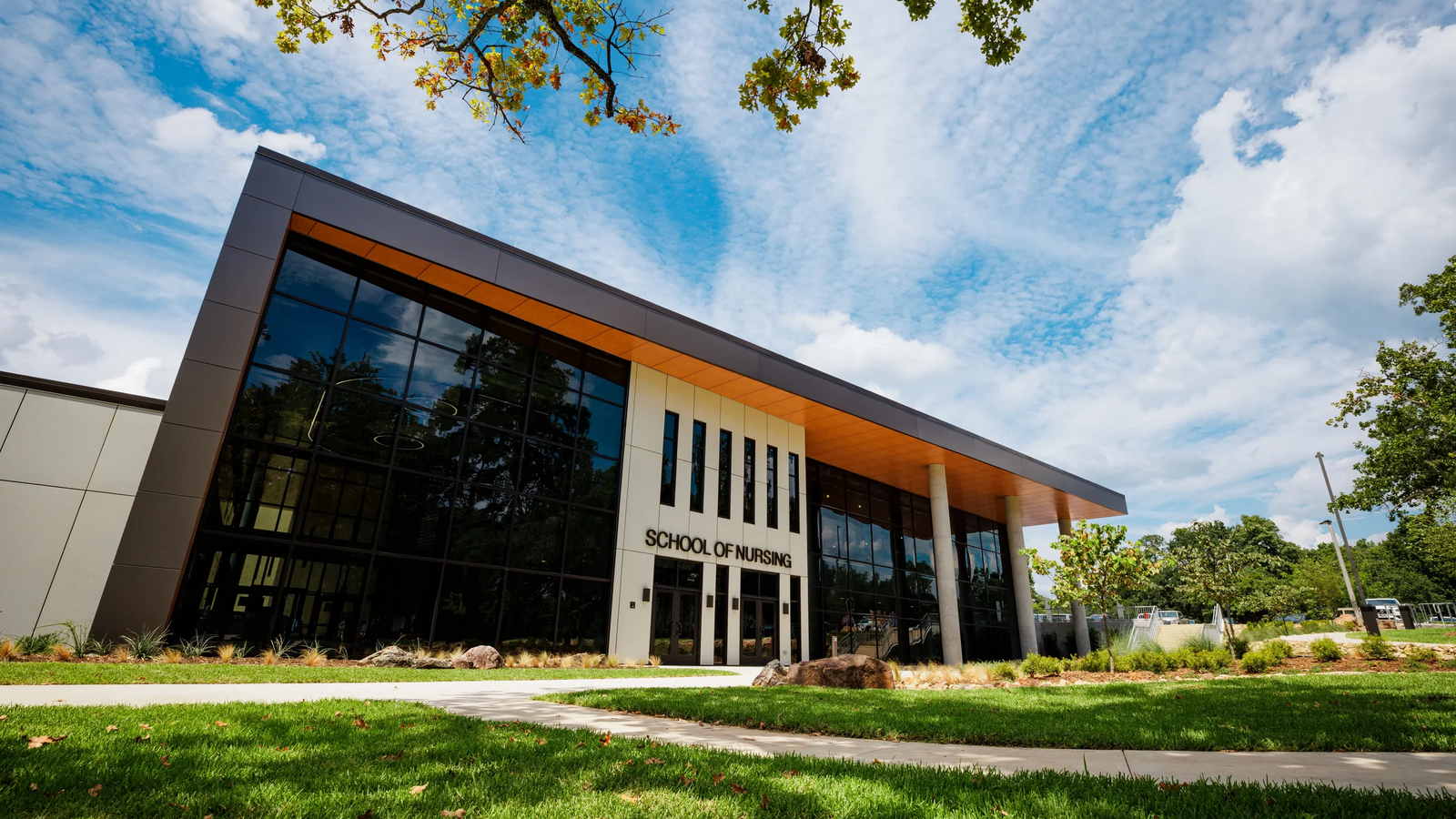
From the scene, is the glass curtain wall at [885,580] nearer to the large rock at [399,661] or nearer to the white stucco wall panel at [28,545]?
the large rock at [399,661]

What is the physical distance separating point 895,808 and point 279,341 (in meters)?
16.5

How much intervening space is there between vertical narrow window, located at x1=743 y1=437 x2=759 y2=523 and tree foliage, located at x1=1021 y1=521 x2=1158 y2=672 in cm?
1012

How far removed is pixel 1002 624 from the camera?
34969 mm

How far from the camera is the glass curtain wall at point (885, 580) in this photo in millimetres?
26781

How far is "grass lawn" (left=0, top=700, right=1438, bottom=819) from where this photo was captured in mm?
3363

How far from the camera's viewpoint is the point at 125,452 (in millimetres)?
12945

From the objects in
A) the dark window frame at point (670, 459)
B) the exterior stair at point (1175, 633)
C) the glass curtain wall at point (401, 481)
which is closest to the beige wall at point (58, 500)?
the glass curtain wall at point (401, 481)

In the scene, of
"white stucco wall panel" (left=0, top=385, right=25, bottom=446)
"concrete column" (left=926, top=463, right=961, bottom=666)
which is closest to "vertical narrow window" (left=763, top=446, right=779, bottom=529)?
"concrete column" (left=926, top=463, right=961, bottom=666)

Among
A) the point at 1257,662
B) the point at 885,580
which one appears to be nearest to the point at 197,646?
the point at 1257,662

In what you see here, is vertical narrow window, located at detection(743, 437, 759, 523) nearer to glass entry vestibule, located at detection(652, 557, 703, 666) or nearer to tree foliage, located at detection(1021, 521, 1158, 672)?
glass entry vestibule, located at detection(652, 557, 703, 666)

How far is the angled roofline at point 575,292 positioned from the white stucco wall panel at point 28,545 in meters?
7.28

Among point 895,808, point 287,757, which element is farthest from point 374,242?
point 895,808

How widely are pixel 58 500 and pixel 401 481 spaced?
234 inches

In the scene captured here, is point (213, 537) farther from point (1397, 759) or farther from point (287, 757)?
point (1397, 759)
